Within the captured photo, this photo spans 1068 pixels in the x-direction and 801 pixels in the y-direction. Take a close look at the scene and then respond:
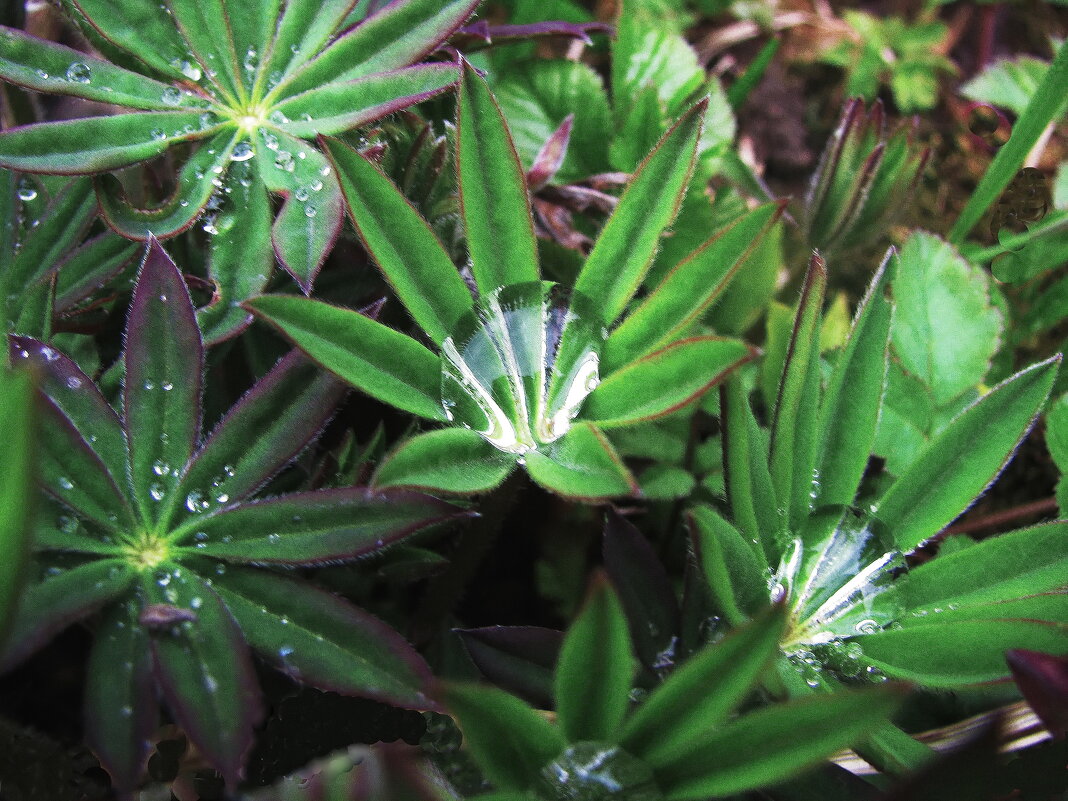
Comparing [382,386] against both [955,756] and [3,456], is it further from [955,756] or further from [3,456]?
[955,756]

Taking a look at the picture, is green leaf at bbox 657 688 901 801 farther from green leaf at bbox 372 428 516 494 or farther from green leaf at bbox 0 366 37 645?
green leaf at bbox 0 366 37 645

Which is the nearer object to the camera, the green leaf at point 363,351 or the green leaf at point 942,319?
the green leaf at point 363,351

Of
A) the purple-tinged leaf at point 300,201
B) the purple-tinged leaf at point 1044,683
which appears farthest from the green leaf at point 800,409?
the purple-tinged leaf at point 300,201

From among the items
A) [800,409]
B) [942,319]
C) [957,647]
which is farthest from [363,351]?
[942,319]

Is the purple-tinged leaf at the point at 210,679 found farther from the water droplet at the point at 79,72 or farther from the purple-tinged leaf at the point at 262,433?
the water droplet at the point at 79,72

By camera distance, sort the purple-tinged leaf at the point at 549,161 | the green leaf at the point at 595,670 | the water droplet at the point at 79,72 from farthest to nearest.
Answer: the purple-tinged leaf at the point at 549,161, the water droplet at the point at 79,72, the green leaf at the point at 595,670

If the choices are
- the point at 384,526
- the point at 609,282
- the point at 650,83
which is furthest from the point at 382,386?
the point at 650,83

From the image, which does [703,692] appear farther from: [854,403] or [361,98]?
[361,98]

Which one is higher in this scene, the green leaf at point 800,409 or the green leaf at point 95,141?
the green leaf at point 95,141
